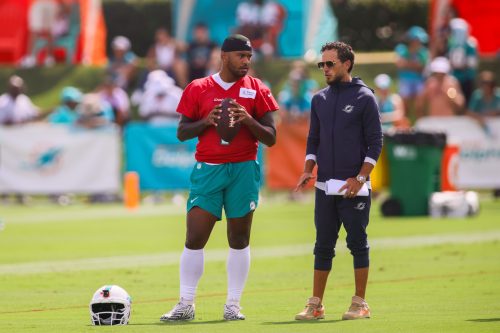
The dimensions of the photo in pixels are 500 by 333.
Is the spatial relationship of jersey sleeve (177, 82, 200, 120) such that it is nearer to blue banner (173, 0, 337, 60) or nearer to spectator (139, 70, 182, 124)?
spectator (139, 70, 182, 124)

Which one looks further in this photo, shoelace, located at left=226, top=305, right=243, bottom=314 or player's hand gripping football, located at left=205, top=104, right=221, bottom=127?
shoelace, located at left=226, top=305, right=243, bottom=314

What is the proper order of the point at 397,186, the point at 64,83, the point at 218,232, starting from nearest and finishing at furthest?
1. the point at 218,232
2. the point at 397,186
3. the point at 64,83

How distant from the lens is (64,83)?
36.1 meters

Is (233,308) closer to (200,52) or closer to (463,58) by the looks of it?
(463,58)

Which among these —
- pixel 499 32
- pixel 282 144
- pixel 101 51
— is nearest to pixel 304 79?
pixel 282 144

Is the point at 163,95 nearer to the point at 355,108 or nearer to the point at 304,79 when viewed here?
the point at 304,79

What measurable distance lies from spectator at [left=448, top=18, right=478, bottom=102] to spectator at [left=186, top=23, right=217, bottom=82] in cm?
553

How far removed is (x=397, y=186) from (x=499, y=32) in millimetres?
11369

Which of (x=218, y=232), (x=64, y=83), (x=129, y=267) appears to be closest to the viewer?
(x=129, y=267)

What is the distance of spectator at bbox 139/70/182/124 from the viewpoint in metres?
27.4

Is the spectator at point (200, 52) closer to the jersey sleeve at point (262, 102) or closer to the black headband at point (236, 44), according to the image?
the jersey sleeve at point (262, 102)

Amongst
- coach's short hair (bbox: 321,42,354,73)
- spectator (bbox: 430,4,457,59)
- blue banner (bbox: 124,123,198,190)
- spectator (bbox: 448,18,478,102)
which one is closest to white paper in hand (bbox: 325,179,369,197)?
coach's short hair (bbox: 321,42,354,73)

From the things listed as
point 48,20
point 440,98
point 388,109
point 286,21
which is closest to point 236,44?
point 388,109

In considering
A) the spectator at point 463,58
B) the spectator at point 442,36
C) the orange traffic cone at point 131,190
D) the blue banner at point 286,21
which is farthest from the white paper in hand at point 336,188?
the blue banner at point 286,21
